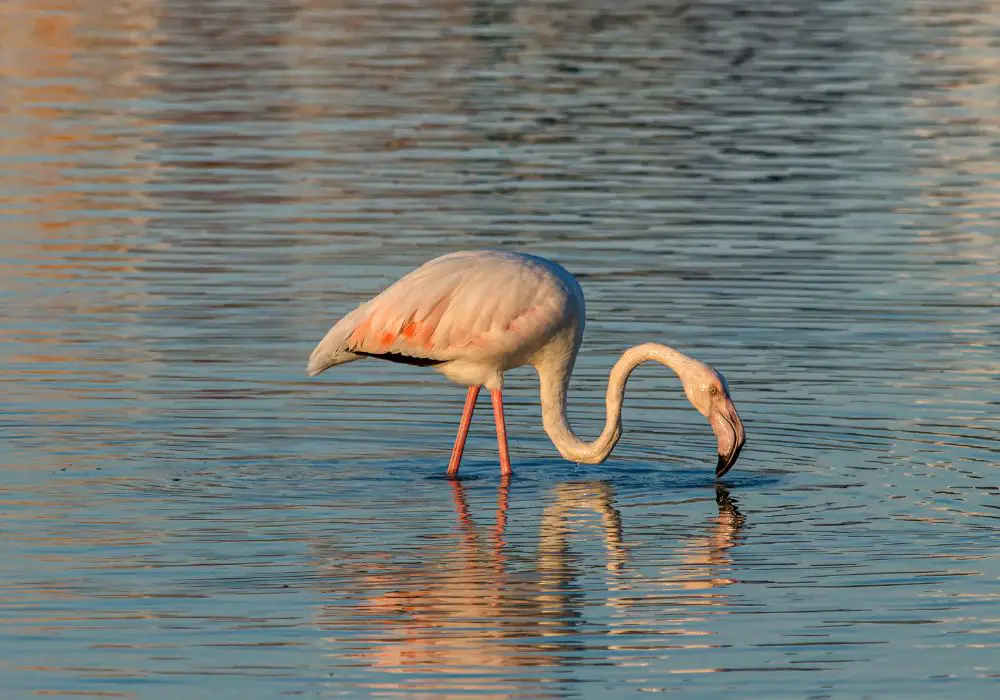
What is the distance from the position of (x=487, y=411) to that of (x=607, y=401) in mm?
2313

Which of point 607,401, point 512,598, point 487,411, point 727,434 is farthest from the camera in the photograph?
point 487,411

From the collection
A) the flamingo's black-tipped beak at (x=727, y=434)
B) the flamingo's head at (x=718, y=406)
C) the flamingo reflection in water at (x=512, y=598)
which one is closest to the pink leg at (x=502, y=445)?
the flamingo reflection in water at (x=512, y=598)

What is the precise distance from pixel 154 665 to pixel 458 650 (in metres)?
1.24

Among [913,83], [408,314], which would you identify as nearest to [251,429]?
[408,314]

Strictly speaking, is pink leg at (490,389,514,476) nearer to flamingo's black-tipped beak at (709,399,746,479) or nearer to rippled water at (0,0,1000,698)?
rippled water at (0,0,1000,698)

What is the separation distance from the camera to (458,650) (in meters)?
9.01

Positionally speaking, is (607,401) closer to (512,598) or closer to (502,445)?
(502,445)

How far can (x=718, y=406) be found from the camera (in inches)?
482

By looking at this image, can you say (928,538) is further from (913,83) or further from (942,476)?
(913,83)

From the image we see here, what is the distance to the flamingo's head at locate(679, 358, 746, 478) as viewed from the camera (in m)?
12.1

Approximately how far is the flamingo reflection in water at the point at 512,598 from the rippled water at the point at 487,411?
3cm

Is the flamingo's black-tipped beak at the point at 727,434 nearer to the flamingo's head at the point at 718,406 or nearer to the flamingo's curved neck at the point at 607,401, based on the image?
the flamingo's head at the point at 718,406

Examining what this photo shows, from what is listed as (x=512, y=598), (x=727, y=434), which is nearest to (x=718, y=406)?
(x=727, y=434)

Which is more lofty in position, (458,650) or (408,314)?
(408,314)
